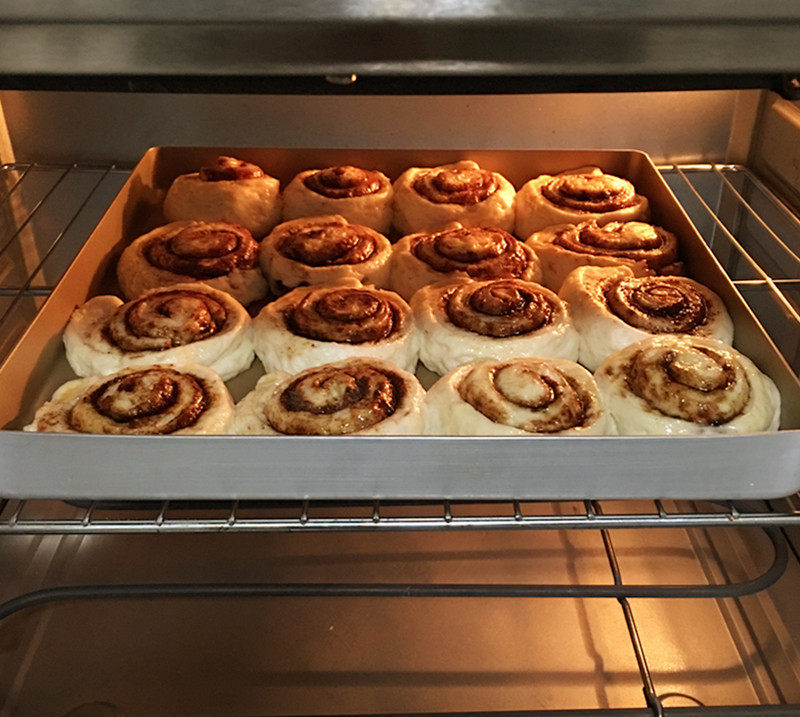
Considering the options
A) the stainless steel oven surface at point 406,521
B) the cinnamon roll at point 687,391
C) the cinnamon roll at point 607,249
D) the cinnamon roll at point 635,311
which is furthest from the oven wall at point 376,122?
the cinnamon roll at point 687,391

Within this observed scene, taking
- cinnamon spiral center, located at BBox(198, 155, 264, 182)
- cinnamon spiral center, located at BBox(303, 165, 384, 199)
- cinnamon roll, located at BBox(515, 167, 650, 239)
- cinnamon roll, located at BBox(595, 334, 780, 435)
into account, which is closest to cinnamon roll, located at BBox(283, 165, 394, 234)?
cinnamon spiral center, located at BBox(303, 165, 384, 199)

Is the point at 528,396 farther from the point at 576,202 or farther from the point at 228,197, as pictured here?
the point at 228,197

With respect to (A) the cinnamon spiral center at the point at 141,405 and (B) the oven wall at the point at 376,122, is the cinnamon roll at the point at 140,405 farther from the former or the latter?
(B) the oven wall at the point at 376,122

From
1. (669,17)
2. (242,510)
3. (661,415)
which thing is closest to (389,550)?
(242,510)

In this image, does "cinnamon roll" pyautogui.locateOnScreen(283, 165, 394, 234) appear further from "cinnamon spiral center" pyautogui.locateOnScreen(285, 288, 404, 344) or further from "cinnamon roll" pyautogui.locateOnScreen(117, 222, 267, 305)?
"cinnamon spiral center" pyautogui.locateOnScreen(285, 288, 404, 344)

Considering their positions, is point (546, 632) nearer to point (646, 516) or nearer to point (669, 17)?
point (646, 516)
